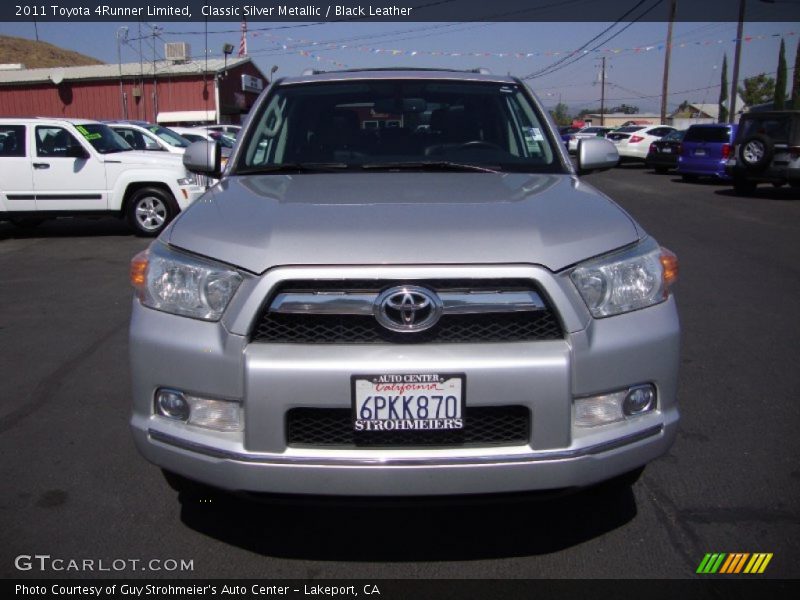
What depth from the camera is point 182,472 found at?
2.56m

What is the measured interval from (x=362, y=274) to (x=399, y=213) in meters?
0.37

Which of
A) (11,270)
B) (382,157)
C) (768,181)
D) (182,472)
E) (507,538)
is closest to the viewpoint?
(182,472)

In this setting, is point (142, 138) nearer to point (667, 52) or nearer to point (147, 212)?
point (147, 212)

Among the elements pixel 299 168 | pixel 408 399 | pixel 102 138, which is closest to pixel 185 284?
pixel 408 399

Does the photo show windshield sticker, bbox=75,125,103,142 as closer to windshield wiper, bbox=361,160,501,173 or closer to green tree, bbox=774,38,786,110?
windshield wiper, bbox=361,160,501,173

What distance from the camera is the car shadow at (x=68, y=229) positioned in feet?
38.6

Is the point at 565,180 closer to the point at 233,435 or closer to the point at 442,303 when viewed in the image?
the point at 442,303

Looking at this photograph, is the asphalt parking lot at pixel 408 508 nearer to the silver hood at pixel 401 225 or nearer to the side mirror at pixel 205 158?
the silver hood at pixel 401 225

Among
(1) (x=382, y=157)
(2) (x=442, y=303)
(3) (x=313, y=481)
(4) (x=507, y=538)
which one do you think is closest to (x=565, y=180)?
(1) (x=382, y=157)

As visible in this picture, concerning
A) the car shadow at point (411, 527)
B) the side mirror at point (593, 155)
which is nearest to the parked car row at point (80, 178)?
the side mirror at point (593, 155)

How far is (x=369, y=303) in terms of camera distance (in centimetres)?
241

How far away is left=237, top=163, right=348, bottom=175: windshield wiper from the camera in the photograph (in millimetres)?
3633

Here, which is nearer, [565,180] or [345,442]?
[345,442]

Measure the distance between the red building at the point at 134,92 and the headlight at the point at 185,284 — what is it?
3655cm
